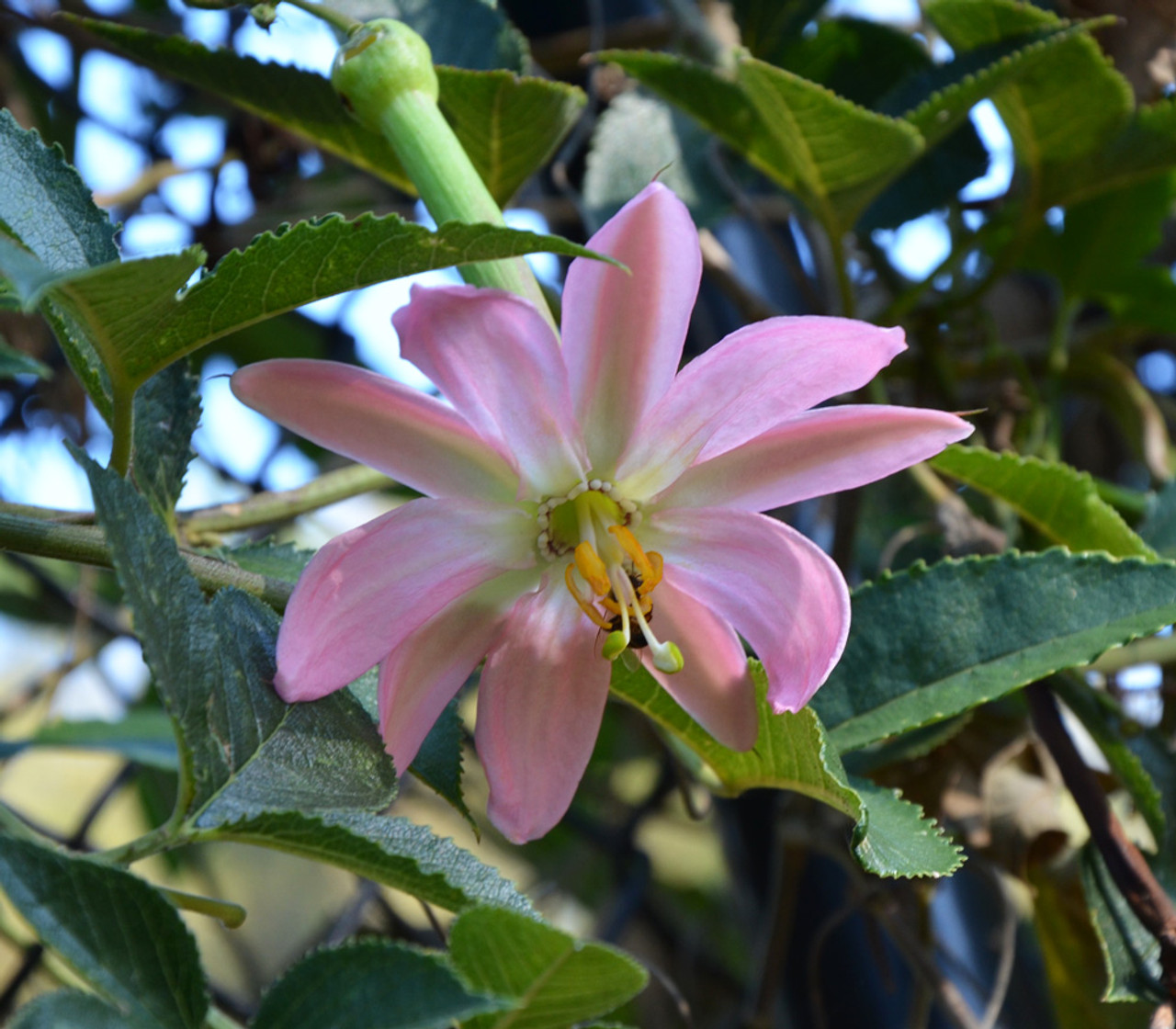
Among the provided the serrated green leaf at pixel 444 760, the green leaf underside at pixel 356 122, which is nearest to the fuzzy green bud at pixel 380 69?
the green leaf underside at pixel 356 122

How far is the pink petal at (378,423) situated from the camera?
390 millimetres

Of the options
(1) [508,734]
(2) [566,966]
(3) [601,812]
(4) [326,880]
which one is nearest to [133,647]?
(3) [601,812]

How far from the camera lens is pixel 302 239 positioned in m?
0.37

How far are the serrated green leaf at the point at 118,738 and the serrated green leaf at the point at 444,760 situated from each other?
0.46m

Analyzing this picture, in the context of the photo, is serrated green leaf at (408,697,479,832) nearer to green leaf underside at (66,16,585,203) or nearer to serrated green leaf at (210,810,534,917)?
serrated green leaf at (210,810,534,917)

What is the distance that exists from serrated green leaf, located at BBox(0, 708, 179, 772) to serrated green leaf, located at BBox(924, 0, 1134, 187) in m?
0.71

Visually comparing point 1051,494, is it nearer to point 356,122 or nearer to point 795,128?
point 795,128

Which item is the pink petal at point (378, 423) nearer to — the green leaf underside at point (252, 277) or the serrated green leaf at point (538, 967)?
the green leaf underside at point (252, 277)

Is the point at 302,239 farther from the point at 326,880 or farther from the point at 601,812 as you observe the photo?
the point at 326,880

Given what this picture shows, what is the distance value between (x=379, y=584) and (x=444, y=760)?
81 millimetres

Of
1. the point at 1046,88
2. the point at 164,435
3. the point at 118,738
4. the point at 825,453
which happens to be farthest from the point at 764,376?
the point at 118,738

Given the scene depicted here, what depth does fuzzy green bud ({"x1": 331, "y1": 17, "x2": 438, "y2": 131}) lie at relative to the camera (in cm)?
48

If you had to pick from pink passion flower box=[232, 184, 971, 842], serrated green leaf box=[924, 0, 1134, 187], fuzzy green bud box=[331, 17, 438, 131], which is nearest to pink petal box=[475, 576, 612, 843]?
pink passion flower box=[232, 184, 971, 842]

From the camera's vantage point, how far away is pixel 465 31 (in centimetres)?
71
